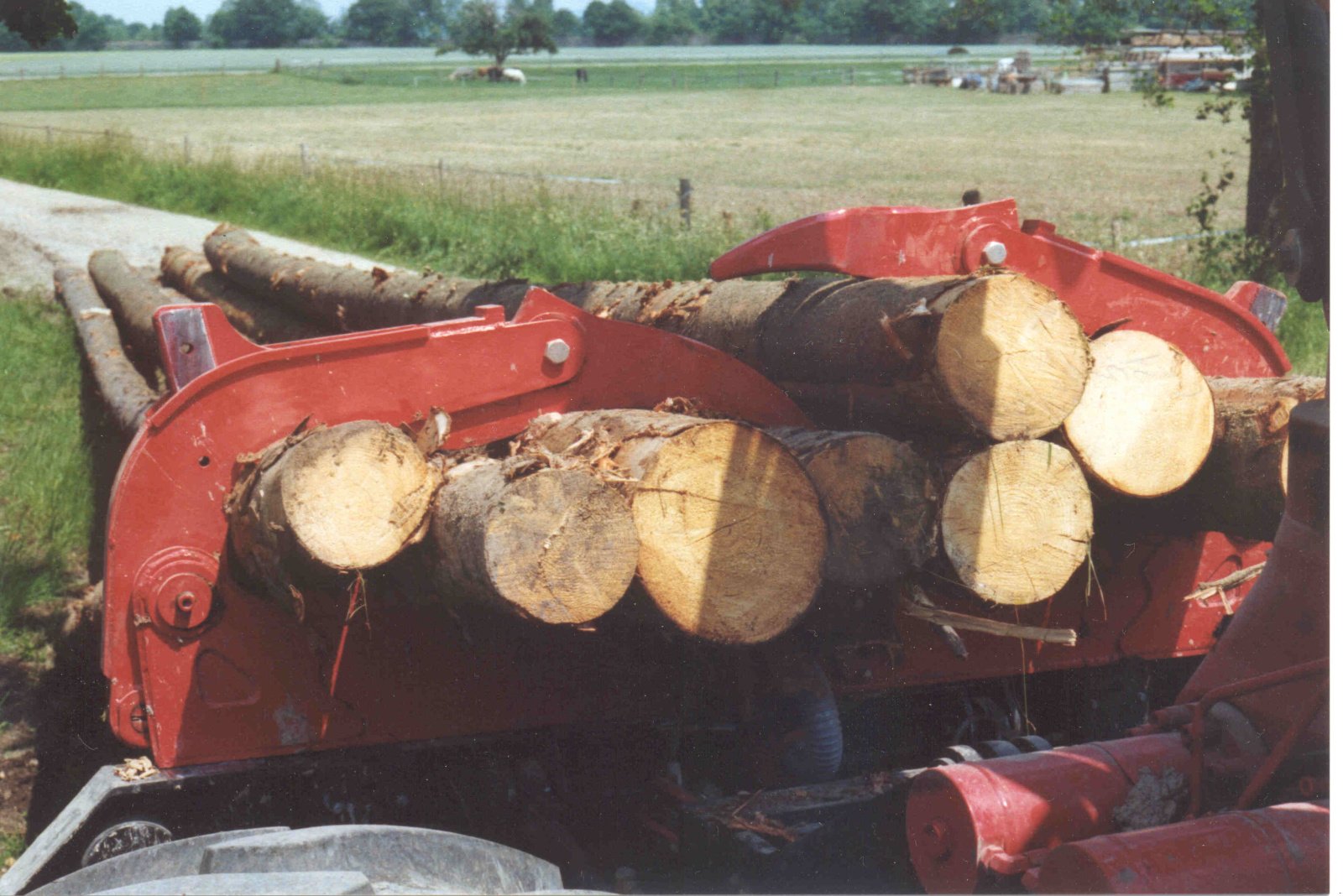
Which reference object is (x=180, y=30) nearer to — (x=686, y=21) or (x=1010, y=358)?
(x=686, y=21)

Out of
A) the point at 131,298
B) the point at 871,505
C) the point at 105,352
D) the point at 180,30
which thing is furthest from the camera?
the point at 180,30

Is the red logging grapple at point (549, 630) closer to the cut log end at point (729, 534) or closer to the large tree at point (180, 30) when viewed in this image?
the cut log end at point (729, 534)

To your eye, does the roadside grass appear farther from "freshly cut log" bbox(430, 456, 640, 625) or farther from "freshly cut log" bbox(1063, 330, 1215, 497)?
"freshly cut log" bbox(1063, 330, 1215, 497)

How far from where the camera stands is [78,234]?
1684 centimetres

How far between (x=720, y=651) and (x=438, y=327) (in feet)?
3.64

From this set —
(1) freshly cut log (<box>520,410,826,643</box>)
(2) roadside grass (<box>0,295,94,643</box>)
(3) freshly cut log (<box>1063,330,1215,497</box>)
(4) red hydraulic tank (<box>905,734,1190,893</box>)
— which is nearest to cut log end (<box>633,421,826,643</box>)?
(1) freshly cut log (<box>520,410,826,643</box>)

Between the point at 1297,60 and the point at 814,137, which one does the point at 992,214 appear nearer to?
the point at 1297,60

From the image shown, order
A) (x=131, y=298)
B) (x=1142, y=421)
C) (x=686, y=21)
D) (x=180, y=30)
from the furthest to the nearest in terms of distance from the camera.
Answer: (x=180, y=30) < (x=131, y=298) < (x=686, y=21) < (x=1142, y=421)

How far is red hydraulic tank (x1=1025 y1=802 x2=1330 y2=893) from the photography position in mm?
1802

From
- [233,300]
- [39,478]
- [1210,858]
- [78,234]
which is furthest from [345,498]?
[78,234]

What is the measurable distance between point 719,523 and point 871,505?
1.42ft

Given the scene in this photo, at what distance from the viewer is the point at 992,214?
417cm

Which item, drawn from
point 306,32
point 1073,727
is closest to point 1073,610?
point 1073,727

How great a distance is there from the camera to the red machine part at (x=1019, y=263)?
4039mm
